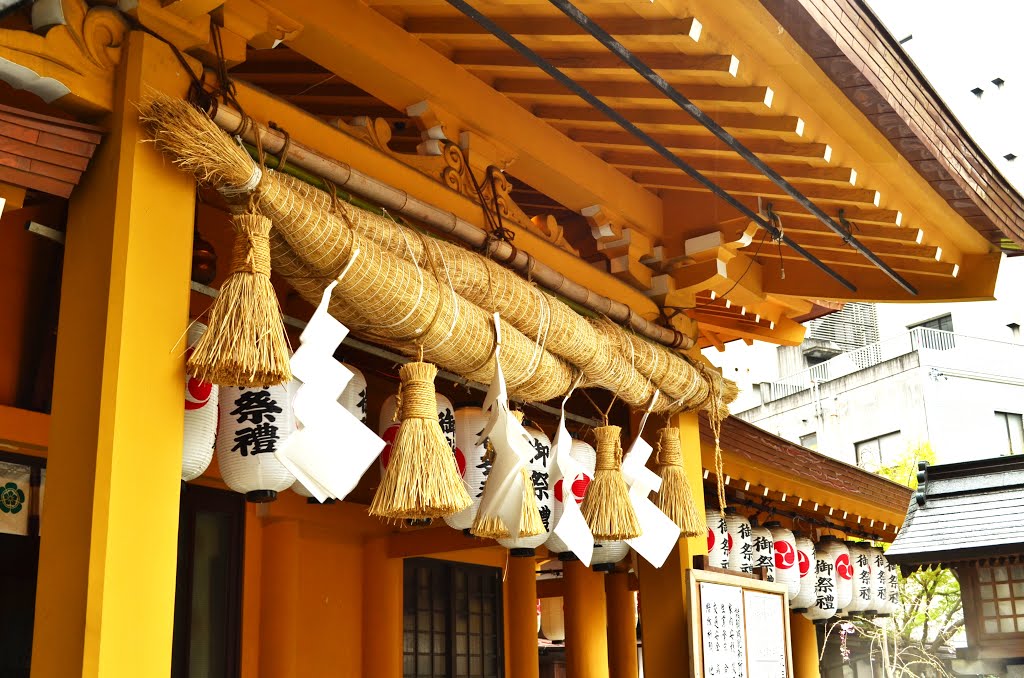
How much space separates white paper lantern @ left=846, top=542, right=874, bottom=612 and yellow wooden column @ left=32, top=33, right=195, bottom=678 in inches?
313

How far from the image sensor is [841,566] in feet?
30.4

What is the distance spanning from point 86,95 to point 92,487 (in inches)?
49.0

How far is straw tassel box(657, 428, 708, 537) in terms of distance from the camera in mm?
5504

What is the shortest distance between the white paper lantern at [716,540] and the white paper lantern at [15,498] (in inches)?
191

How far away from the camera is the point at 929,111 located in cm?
471

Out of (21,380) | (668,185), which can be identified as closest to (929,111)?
(668,185)

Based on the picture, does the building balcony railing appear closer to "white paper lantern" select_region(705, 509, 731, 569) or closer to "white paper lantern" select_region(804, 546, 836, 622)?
"white paper lantern" select_region(804, 546, 836, 622)

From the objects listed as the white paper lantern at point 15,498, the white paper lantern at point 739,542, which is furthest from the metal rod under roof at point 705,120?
the white paper lantern at point 15,498

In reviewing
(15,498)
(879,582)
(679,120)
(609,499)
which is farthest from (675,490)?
(879,582)

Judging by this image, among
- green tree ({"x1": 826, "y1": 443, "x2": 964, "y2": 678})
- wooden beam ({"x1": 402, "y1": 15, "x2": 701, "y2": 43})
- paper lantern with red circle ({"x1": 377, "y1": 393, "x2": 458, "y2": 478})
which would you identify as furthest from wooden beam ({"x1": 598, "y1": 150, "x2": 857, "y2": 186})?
green tree ({"x1": 826, "y1": 443, "x2": 964, "y2": 678})

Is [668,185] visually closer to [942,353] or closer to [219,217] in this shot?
[219,217]

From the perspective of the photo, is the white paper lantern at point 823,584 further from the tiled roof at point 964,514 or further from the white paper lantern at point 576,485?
the white paper lantern at point 576,485

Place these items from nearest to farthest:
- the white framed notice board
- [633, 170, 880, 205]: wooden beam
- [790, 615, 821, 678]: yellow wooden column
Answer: [633, 170, 880, 205]: wooden beam
the white framed notice board
[790, 615, 821, 678]: yellow wooden column

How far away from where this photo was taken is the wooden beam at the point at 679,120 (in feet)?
15.0
